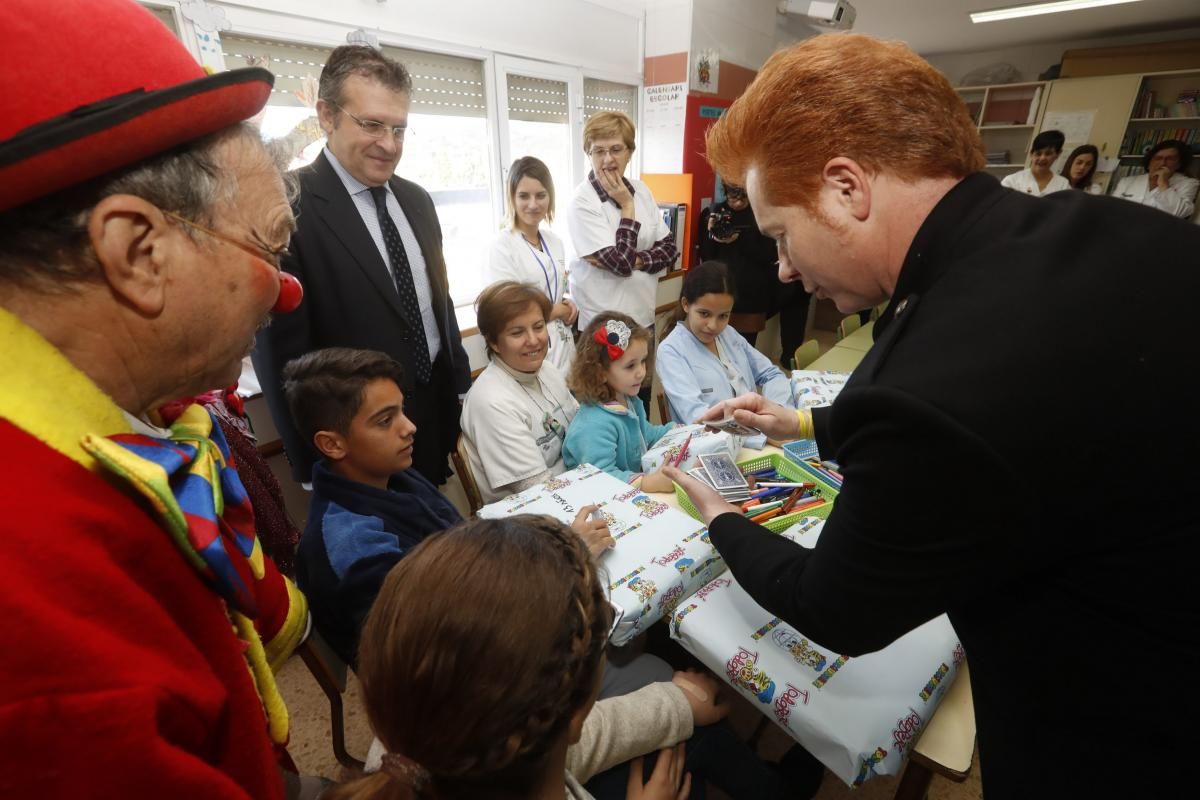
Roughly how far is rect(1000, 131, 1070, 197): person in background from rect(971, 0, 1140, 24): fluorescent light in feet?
3.57

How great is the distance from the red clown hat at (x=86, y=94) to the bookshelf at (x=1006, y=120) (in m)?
8.80

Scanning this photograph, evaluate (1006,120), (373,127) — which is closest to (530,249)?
(373,127)

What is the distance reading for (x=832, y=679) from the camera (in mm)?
889

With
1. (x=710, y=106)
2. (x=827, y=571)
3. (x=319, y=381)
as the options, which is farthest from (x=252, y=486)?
(x=710, y=106)

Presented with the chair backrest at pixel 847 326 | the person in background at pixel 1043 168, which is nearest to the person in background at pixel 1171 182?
the person in background at pixel 1043 168

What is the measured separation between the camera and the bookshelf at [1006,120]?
6.88 meters

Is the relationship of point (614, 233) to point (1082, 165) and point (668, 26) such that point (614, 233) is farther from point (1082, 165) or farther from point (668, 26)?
point (1082, 165)

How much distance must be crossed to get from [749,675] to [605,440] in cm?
105

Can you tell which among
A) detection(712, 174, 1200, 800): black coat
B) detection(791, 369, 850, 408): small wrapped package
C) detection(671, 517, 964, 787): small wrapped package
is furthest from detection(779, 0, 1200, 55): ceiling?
detection(671, 517, 964, 787): small wrapped package

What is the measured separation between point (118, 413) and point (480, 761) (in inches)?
19.7

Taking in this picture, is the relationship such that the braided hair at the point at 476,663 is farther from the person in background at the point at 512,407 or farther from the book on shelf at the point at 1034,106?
the book on shelf at the point at 1034,106

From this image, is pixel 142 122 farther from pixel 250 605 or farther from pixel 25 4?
pixel 250 605

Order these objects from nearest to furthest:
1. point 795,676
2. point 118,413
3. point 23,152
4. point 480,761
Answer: point 23,152 → point 118,413 → point 480,761 → point 795,676

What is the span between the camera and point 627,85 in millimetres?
4020
